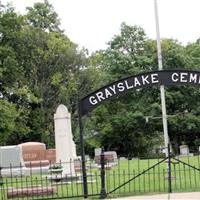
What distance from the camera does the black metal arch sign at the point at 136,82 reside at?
14.0 meters

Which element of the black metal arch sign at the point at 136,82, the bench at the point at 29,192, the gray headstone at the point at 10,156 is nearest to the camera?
the black metal arch sign at the point at 136,82

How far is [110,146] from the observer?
Answer: 57312mm

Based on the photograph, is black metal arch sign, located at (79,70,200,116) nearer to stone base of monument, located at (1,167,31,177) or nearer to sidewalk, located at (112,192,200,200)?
sidewalk, located at (112,192,200,200)

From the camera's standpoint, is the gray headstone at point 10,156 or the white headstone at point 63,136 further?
the gray headstone at point 10,156

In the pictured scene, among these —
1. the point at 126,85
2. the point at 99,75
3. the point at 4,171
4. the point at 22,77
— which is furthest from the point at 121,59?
the point at 126,85

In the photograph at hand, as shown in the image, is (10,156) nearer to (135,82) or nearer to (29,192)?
(29,192)

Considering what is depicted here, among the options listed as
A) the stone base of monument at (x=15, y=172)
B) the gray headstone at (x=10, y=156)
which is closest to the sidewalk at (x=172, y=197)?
the stone base of monument at (x=15, y=172)

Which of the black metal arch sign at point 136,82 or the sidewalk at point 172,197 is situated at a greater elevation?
the black metal arch sign at point 136,82

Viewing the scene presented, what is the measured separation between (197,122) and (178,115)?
6.82 ft

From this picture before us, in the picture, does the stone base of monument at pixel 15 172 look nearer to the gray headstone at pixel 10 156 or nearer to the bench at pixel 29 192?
the gray headstone at pixel 10 156

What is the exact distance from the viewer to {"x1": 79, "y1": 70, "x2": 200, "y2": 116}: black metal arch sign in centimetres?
1399

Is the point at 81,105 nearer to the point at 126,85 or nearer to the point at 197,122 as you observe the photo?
the point at 126,85

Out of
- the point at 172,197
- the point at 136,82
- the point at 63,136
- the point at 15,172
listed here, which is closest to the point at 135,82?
the point at 136,82

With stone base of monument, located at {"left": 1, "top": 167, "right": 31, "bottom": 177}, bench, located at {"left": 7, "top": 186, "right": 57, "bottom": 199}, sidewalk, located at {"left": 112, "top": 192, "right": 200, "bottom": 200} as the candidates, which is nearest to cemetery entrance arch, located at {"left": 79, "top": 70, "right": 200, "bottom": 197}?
bench, located at {"left": 7, "top": 186, "right": 57, "bottom": 199}
